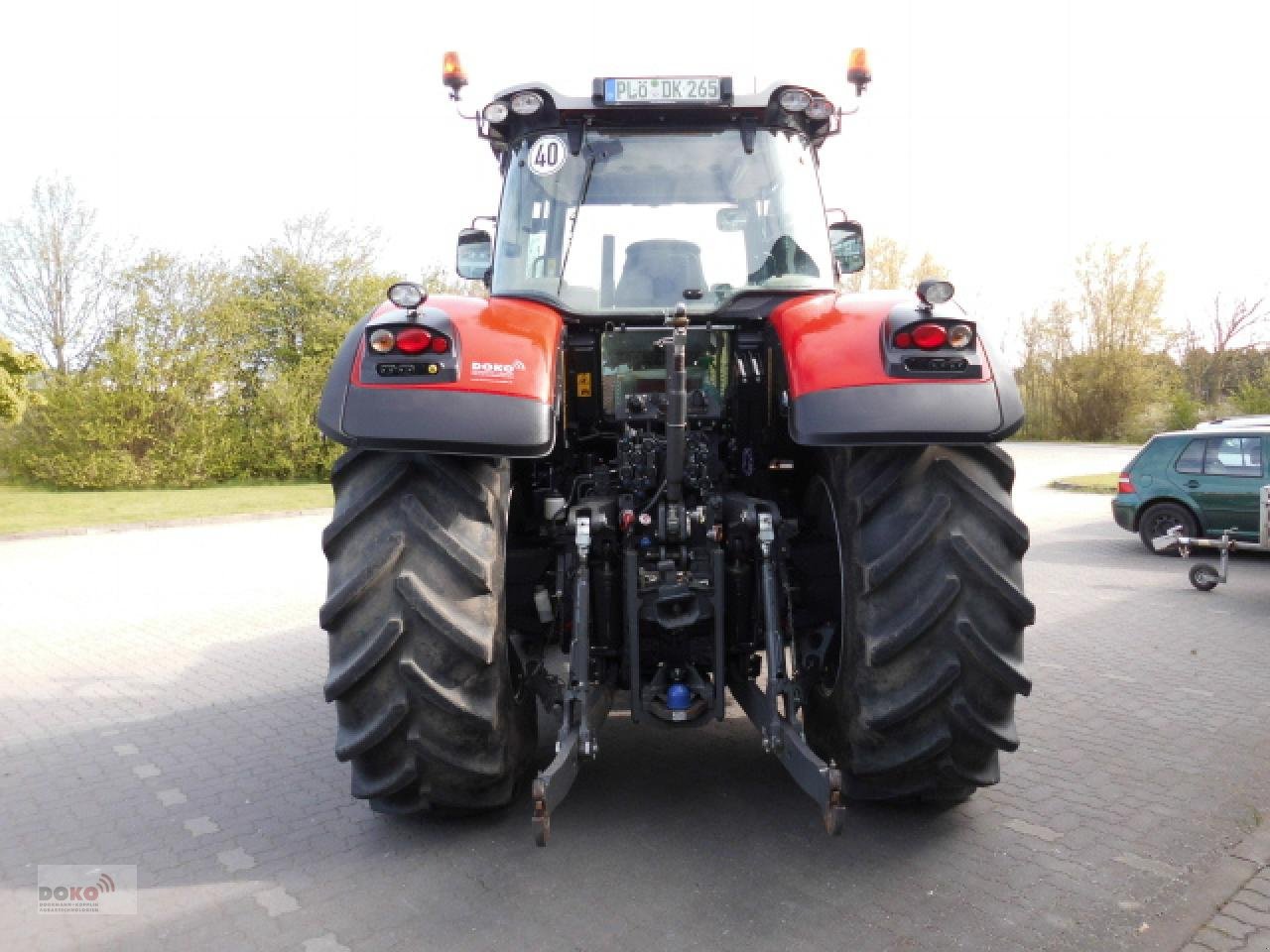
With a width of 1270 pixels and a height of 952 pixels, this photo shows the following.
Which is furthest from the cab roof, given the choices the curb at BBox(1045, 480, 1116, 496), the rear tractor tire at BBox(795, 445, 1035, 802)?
the curb at BBox(1045, 480, 1116, 496)

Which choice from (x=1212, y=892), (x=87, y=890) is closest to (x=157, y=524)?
(x=87, y=890)

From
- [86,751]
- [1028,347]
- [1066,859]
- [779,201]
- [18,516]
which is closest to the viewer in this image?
[1066,859]

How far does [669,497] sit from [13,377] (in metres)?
18.9

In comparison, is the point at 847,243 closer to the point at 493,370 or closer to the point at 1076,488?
the point at 493,370

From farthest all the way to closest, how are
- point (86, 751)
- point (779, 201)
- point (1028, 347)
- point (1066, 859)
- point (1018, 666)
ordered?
1. point (1028, 347)
2. point (86, 751)
3. point (779, 201)
4. point (1066, 859)
5. point (1018, 666)

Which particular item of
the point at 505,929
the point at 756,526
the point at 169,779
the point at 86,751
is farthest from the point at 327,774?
the point at 756,526

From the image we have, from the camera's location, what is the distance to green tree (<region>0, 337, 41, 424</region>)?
58.4 ft

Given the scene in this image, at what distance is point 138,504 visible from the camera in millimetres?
20484

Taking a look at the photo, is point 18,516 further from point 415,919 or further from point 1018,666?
point 1018,666

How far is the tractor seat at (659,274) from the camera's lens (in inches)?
162

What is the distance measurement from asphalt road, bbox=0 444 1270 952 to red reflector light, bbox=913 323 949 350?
178 centimetres

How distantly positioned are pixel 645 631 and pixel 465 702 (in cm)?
74

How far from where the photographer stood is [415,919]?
3.07 metres

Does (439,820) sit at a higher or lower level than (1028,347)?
lower
